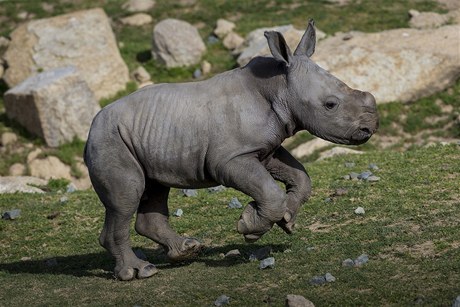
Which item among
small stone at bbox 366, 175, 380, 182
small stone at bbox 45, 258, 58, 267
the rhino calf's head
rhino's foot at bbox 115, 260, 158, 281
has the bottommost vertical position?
small stone at bbox 366, 175, 380, 182

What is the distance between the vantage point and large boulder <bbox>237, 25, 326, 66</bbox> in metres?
22.9

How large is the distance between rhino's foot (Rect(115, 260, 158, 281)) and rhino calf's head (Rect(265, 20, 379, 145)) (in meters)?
2.12

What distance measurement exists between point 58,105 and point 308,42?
1178cm

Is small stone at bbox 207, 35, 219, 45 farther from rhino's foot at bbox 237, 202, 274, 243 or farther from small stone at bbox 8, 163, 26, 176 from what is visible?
rhino's foot at bbox 237, 202, 274, 243

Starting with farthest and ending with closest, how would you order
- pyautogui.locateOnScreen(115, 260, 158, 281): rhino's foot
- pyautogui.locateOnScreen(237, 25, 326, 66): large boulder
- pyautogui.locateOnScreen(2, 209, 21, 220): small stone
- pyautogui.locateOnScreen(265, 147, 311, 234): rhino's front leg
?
pyautogui.locateOnScreen(237, 25, 326, 66): large boulder
pyautogui.locateOnScreen(2, 209, 21, 220): small stone
pyautogui.locateOnScreen(115, 260, 158, 281): rhino's foot
pyautogui.locateOnScreen(265, 147, 311, 234): rhino's front leg

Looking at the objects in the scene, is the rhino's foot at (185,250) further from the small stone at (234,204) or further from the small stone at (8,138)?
the small stone at (8,138)

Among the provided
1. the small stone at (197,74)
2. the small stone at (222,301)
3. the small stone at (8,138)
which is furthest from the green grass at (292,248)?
the small stone at (197,74)

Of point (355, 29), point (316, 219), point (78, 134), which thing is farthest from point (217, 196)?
point (355, 29)

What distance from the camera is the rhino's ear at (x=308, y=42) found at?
1027 cm

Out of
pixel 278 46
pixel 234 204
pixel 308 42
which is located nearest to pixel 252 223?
pixel 278 46

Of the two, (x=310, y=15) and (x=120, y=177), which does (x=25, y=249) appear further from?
(x=310, y=15)

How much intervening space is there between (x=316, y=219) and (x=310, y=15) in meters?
15.2

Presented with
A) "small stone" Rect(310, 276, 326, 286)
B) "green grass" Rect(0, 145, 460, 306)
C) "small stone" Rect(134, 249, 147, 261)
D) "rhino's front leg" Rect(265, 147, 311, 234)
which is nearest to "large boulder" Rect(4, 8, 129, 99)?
"green grass" Rect(0, 145, 460, 306)

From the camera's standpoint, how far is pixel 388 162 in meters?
14.9
